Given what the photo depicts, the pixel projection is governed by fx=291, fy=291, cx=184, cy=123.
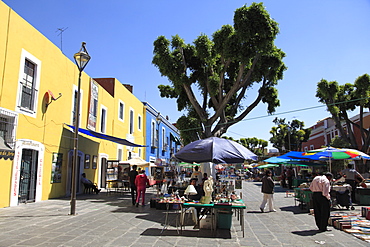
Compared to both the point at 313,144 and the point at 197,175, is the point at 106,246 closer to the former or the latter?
the point at 197,175

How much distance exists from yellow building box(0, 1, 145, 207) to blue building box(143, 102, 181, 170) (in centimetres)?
1027

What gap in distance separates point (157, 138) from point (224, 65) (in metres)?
16.9

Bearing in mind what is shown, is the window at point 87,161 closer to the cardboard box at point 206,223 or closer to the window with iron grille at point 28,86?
the window with iron grille at point 28,86

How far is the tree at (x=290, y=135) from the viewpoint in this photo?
4441cm

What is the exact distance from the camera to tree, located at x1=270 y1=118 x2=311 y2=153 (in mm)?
44406

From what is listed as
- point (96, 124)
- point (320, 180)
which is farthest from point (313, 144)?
point (320, 180)

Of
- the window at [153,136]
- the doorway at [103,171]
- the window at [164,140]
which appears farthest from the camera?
the window at [164,140]

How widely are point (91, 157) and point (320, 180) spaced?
13307 millimetres

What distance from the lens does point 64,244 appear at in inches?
222

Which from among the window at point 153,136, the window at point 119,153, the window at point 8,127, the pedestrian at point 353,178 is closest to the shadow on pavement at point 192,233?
the window at point 8,127

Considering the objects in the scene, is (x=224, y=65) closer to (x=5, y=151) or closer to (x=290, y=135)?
(x=5, y=151)

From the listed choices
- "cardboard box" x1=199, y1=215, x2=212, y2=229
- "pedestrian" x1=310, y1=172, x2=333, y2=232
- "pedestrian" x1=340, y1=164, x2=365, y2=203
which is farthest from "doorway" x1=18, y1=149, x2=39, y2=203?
"pedestrian" x1=340, y1=164, x2=365, y2=203

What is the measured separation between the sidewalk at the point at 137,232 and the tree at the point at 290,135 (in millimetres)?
37534

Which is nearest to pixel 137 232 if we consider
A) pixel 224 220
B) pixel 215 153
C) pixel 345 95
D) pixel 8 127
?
pixel 224 220
